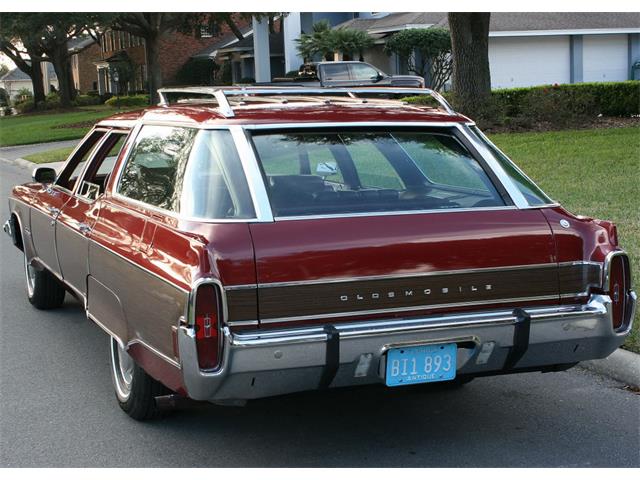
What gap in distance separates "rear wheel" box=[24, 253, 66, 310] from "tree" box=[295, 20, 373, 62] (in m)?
31.6

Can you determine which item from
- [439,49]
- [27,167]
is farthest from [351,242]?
[439,49]

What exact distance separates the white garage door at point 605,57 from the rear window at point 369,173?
34.9m

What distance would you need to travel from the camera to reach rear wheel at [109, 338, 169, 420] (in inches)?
197

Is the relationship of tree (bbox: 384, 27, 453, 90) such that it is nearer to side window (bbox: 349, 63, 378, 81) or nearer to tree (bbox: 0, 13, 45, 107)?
side window (bbox: 349, 63, 378, 81)

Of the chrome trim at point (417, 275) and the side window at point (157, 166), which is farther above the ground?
the side window at point (157, 166)

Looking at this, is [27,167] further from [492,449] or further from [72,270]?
[492,449]

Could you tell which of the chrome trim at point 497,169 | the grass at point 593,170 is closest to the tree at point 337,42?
the grass at point 593,170

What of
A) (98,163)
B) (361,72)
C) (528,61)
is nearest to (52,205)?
(98,163)

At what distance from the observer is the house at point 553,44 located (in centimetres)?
3709

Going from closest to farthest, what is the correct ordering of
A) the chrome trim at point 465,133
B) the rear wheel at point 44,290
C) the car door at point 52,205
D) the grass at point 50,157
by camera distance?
the chrome trim at point 465,133 → the car door at point 52,205 → the rear wheel at point 44,290 → the grass at point 50,157

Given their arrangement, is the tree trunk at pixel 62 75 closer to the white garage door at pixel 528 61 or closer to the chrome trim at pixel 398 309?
the white garage door at pixel 528 61

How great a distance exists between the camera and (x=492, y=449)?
4.69 metres

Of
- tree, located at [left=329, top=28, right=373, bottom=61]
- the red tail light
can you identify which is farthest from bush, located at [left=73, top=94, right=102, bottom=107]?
the red tail light

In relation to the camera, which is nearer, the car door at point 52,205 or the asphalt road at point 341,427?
the asphalt road at point 341,427
